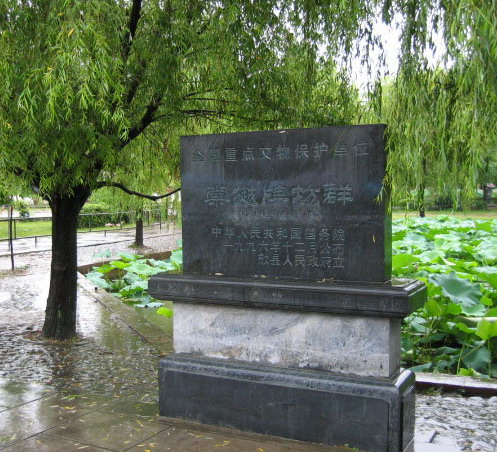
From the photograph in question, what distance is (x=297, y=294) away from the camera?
14.0ft

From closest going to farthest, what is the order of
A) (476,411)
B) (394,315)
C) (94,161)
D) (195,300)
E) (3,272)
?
(394,315), (195,300), (476,411), (94,161), (3,272)

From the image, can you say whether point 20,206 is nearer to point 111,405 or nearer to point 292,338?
point 111,405

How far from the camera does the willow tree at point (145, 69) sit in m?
5.91

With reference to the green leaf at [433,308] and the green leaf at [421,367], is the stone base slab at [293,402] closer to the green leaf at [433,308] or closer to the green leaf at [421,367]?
the green leaf at [421,367]

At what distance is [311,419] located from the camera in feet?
13.9

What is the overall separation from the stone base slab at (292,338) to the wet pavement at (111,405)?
23.2 inches

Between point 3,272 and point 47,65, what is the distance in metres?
10.9

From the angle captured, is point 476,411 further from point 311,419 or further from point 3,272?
point 3,272

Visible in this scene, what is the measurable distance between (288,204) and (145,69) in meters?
3.20

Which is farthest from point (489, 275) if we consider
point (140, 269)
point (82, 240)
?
point (82, 240)

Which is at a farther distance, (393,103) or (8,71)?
(8,71)

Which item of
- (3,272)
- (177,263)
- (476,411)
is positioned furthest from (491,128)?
(3,272)

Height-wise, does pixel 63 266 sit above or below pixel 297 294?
below

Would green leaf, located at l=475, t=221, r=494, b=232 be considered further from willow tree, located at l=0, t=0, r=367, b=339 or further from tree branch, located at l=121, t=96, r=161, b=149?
tree branch, located at l=121, t=96, r=161, b=149
